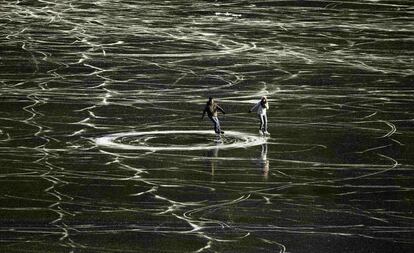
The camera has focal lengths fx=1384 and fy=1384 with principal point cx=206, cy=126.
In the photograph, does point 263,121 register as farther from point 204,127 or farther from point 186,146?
point 186,146

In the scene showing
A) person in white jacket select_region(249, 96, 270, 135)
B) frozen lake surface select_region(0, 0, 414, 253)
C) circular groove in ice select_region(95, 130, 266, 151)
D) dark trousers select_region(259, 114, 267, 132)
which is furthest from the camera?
dark trousers select_region(259, 114, 267, 132)

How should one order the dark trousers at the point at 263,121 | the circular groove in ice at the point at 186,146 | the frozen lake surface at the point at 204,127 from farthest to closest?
the dark trousers at the point at 263,121, the circular groove in ice at the point at 186,146, the frozen lake surface at the point at 204,127

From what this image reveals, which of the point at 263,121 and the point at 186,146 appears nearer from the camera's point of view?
the point at 186,146

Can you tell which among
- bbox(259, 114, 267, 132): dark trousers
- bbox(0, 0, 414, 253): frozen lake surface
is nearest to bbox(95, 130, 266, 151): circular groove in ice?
bbox(0, 0, 414, 253): frozen lake surface

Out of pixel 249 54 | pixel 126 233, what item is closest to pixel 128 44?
pixel 249 54

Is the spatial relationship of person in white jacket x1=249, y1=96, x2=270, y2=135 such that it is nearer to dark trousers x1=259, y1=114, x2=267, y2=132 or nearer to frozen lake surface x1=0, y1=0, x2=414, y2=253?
dark trousers x1=259, y1=114, x2=267, y2=132

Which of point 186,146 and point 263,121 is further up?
point 263,121

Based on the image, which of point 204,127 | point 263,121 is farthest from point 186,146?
point 204,127

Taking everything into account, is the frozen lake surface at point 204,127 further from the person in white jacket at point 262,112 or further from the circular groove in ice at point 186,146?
the person in white jacket at point 262,112

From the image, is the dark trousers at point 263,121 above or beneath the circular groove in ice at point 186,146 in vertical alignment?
above

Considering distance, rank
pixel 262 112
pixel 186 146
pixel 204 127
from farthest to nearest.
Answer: pixel 204 127 < pixel 262 112 < pixel 186 146

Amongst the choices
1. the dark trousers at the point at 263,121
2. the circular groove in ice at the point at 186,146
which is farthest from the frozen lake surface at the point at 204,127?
the dark trousers at the point at 263,121

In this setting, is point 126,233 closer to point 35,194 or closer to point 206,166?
point 35,194

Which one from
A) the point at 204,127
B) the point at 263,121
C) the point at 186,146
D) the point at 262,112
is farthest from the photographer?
the point at 204,127
